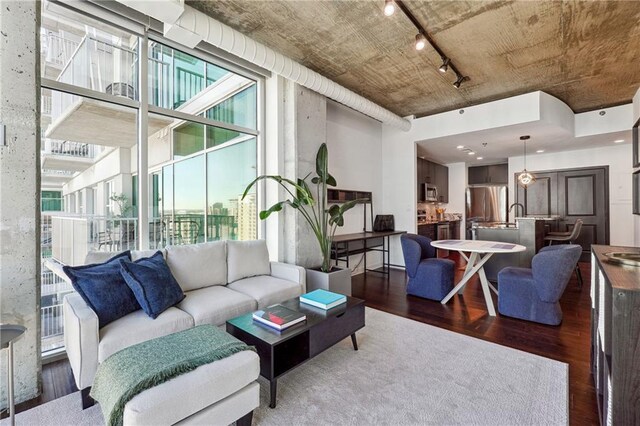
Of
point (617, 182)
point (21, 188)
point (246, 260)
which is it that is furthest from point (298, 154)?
point (617, 182)

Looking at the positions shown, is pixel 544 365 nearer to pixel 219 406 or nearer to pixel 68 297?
pixel 219 406

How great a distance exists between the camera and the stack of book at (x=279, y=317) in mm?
1981

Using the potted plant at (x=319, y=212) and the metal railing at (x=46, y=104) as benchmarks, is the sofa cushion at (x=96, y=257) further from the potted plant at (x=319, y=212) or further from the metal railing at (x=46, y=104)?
the potted plant at (x=319, y=212)

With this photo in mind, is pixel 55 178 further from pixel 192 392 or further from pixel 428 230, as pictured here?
pixel 428 230

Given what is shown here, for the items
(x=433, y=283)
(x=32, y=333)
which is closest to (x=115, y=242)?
(x=32, y=333)

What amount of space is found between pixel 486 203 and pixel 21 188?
29.3ft

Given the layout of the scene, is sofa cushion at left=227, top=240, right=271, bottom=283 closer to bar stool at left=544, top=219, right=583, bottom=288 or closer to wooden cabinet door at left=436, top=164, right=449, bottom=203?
bar stool at left=544, top=219, right=583, bottom=288

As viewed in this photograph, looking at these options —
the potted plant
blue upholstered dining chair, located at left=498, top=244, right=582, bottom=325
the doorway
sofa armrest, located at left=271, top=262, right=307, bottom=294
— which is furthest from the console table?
the doorway

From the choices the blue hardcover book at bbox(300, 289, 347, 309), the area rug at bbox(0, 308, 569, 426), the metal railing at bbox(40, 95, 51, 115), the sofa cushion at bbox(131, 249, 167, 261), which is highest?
the metal railing at bbox(40, 95, 51, 115)

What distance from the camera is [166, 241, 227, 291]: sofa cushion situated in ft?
8.96

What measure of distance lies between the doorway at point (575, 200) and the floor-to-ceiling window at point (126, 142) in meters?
6.71

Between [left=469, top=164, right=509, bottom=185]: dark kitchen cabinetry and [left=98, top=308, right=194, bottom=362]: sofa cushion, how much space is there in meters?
8.40

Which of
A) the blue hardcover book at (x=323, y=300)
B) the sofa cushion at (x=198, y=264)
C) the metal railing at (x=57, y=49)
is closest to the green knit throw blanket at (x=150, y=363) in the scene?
the blue hardcover book at (x=323, y=300)

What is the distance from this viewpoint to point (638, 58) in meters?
3.43
